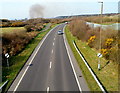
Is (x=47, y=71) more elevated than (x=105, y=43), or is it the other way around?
(x=105, y=43)

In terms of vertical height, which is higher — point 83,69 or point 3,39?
point 3,39

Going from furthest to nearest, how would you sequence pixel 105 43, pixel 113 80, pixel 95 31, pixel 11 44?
1. pixel 95 31
2. pixel 11 44
3. pixel 105 43
4. pixel 113 80

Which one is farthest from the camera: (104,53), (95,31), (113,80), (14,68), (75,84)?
(95,31)

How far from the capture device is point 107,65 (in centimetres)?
1944

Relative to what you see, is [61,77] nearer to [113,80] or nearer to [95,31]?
[113,80]

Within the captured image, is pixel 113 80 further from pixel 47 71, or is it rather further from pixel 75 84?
pixel 47 71

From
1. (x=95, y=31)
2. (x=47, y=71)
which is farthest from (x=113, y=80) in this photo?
(x=95, y=31)

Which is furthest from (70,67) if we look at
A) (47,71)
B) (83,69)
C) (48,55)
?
(48,55)

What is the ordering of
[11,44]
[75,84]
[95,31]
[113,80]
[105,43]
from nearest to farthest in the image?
1. [75,84]
2. [113,80]
3. [105,43]
4. [11,44]
5. [95,31]

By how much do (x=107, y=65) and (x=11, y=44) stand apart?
1882cm

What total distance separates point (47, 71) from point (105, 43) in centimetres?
1121

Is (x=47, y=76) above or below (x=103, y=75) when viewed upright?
above

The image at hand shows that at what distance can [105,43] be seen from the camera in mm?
23609

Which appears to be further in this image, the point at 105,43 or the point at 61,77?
the point at 105,43
